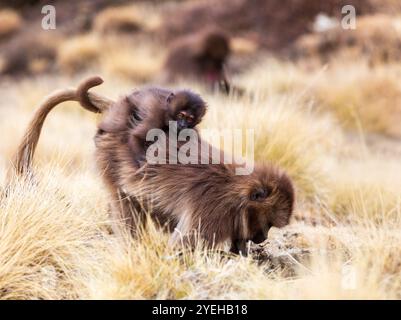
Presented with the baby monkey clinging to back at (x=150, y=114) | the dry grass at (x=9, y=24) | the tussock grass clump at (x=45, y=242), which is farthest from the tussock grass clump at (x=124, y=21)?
the baby monkey clinging to back at (x=150, y=114)

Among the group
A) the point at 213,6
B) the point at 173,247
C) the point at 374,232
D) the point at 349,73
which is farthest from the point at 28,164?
the point at 213,6

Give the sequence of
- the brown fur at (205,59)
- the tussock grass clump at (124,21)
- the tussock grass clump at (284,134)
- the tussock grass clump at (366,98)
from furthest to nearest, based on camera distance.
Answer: the tussock grass clump at (124,21), the brown fur at (205,59), the tussock grass clump at (366,98), the tussock grass clump at (284,134)

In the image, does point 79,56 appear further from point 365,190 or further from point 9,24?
point 365,190

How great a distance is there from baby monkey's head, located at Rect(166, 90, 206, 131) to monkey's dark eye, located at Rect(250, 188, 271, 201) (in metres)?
0.47

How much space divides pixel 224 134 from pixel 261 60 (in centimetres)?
925

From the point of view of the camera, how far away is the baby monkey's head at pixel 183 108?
141 inches

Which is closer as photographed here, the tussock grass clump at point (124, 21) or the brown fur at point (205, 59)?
the brown fur at point (205, 59)

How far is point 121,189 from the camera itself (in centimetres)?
374

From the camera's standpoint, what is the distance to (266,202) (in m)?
3.55

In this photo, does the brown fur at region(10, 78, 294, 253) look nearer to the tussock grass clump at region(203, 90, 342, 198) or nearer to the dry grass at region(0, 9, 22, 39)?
the tussock grass clump at region(203, 90, 342, 198)

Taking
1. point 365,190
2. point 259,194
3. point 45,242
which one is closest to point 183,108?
point 259,194

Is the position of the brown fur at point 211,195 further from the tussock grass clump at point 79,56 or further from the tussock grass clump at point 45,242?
the tussock grass clump at point 79,56

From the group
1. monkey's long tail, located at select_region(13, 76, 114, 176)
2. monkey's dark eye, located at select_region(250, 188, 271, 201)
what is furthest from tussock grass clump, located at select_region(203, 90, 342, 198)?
monkey's dark eye, located at select_region(250, 188, 271, 201)

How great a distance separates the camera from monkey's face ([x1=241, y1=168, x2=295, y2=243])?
3549 millimetres
